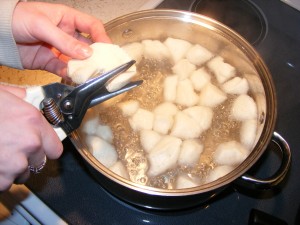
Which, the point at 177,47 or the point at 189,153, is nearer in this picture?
the point at 189,153

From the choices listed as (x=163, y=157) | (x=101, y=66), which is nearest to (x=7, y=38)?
(x=101, y=66)

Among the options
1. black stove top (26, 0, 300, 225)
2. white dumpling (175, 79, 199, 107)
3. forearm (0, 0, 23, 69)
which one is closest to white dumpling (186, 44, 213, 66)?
white dumpling (175, 79, 199, 107)

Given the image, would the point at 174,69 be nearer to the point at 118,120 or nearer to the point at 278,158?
the point at 118,120

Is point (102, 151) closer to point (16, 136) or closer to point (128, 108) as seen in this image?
point (128, 108)

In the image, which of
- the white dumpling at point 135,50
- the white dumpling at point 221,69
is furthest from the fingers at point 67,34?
the white dumpling at point 221,69

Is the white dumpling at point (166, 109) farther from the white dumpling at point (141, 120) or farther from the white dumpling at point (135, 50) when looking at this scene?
the white dumpling at point (135, 50)

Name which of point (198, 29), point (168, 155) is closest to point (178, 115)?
point (168, 155)
